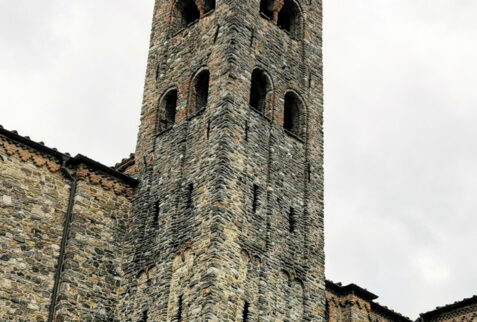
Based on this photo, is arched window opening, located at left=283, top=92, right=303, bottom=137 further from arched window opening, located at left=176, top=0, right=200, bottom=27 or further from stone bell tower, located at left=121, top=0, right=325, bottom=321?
arched window opening, located at left=176, top=0, right=200, bottom=27

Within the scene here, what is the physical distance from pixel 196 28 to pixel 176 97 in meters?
2.46

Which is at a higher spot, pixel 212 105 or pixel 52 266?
pixel 212 105

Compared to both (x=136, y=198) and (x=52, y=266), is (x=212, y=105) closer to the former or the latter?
(x=136, y=198)

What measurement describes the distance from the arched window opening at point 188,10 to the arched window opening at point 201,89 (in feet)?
13.0

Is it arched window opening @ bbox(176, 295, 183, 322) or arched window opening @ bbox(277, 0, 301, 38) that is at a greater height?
arched window opening @ bbox(277, 0, 301, 38)

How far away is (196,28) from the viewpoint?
25.5 m

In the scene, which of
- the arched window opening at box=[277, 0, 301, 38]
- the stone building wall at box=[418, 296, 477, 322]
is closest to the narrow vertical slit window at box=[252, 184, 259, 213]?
the arched window opening at box=[277, 0, 301, 38]

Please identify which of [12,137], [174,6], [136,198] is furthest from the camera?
[174,6]

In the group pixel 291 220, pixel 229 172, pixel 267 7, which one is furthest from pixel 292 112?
pixel 229 172

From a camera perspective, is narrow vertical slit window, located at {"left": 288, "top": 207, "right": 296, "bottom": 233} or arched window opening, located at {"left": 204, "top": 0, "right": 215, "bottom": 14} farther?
arched window opening, located at {"left": 204, "top": 0, "right": 215, "bottom": 14}

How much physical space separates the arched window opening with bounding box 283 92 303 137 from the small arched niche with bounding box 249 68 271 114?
1086 mm

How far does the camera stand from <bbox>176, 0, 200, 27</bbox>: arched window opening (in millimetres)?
27391

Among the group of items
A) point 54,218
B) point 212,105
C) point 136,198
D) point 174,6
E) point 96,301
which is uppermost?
point 174,6

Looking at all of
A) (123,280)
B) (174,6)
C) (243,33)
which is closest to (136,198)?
(123,280)
